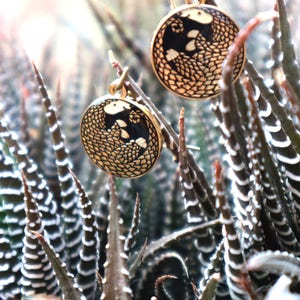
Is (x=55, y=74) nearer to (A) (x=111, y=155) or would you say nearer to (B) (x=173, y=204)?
(B) (x=173, y=204)

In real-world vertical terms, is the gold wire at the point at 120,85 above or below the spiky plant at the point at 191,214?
above

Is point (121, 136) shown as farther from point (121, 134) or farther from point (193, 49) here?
point (193, 49)

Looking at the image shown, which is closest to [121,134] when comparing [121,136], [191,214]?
[121,136]

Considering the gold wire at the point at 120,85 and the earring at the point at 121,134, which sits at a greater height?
the gold wire at the point at 120,85

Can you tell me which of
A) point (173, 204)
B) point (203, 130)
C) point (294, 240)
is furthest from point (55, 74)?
point (294, 240)

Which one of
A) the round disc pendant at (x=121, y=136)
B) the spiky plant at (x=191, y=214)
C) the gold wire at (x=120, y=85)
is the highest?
the gold wire at (x=120, y=85)
